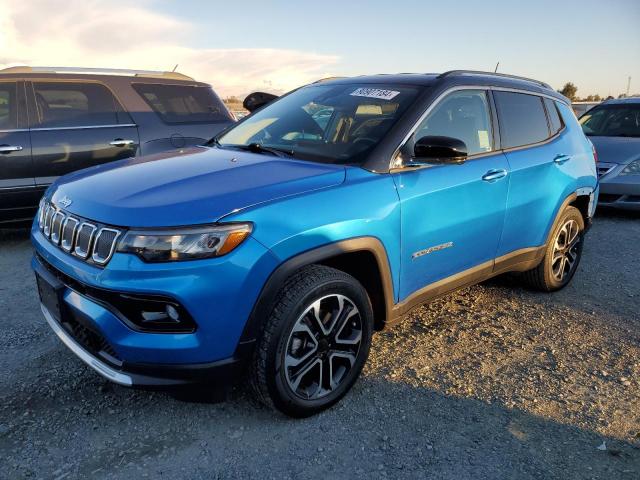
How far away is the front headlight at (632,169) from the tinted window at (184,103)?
5.34m

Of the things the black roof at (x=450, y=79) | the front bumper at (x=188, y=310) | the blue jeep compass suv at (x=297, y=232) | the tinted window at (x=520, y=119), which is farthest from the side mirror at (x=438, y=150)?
the front bumper at (x=188, y=310)

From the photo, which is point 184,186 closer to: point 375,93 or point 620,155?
point 375,93

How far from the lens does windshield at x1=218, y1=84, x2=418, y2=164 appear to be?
2959mm

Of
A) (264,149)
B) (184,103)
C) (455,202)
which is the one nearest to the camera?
(455,202)

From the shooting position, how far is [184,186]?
8.05 feet

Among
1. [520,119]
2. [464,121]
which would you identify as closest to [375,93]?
[464,121]

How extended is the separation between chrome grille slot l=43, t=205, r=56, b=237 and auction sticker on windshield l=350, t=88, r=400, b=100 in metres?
1.95

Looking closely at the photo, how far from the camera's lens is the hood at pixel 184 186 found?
7.27 ft

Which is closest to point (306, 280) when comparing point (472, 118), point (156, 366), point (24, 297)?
point (156, 366)

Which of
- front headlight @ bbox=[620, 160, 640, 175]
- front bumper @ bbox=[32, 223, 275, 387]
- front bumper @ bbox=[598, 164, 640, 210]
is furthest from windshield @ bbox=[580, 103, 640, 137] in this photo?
front bumper @ bbox=[32, 223, 275, 387]

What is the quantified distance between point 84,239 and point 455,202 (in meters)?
2.00

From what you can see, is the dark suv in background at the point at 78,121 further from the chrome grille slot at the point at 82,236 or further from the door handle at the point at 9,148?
the chrome grille slot at the point at 82,236

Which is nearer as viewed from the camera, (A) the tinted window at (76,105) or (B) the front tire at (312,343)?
(B) the front tire at (312,343)

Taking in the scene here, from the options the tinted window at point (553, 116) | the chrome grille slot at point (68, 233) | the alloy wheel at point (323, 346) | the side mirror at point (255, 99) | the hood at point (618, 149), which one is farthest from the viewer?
the hood at point (618, 149)
